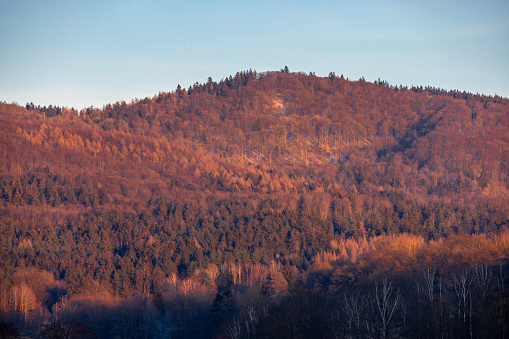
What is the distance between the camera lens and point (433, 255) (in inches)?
4112

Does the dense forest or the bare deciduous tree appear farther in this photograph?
the dense forest

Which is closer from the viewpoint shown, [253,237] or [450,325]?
[450,325]

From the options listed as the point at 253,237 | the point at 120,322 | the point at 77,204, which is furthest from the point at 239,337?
the point at 77,204

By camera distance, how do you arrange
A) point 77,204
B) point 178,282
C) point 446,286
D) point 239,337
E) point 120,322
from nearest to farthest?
point 239,337 < point 446,286 < point 120,322 < point 178,282 < point 77,204

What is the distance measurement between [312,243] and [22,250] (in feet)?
203

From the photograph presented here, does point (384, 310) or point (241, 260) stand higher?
point (384, 310)

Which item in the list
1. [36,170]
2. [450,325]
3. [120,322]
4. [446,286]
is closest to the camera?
[450,325]

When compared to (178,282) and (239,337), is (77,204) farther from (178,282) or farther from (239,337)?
(239,337)

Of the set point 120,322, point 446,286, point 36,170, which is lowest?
point 120,322

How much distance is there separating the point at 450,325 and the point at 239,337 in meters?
23.3

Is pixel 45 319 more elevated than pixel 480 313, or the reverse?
pixel 480 313

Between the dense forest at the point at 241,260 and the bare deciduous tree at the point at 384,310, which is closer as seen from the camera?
the bare deciduous tree at the point at 384,310

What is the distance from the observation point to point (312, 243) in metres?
149

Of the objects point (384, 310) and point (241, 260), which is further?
point (241, 260)
